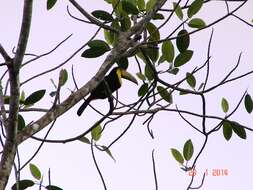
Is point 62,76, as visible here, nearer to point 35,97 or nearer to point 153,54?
point 35,97

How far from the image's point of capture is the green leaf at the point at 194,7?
9.04ft

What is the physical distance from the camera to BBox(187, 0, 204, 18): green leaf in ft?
9.04

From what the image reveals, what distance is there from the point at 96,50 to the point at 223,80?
72cm

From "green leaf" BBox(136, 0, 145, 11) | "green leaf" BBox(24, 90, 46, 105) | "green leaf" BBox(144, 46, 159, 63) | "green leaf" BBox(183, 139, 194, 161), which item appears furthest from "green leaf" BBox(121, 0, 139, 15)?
"green leaf" BBox(183, 139, 194, 161)

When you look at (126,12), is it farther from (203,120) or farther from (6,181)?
(6,181)

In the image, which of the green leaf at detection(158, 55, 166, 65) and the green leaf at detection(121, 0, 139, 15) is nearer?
the green leaf at detection(121, 0, 139, 15)

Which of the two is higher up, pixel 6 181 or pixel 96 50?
pixel 96 50

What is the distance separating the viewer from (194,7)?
278cm

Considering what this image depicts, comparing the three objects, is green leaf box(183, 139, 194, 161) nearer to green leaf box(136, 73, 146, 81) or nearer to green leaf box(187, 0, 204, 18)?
green leaf box(136, 73, 146, 81)

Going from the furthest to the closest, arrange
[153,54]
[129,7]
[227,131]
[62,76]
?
[227,131], [153,54], [129,7], [62,76]

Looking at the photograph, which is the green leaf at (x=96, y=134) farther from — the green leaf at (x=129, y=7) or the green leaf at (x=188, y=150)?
the green leaf at (x=129, y=7)

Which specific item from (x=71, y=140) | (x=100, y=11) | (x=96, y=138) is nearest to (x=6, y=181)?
(x=71, y=140)

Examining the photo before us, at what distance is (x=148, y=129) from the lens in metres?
2.61

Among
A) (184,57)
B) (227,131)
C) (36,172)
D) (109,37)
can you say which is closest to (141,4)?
(109,37)
